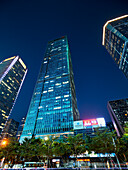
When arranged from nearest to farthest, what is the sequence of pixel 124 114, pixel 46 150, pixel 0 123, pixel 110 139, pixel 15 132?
pixel 110 139 → pixel 46 150 → pixel 124 114 → pixel 0 123 → pixel 15 132

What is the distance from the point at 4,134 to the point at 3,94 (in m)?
77.8

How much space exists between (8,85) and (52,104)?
94.2 meters

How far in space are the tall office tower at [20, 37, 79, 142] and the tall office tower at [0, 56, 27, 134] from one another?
59.6 m

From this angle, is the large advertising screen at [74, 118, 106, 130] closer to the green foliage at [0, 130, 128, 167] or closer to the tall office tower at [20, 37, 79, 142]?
the tall office tower at [20, 37, 79, 142]

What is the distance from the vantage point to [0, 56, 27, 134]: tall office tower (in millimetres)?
136500

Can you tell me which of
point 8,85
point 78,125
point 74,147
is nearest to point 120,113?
point 78,125

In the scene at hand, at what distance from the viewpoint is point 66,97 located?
9456cm

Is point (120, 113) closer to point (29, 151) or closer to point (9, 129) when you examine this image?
point (29, 151)

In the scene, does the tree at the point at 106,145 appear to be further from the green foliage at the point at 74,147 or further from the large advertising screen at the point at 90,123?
the large advertising screen at the point at 90,123

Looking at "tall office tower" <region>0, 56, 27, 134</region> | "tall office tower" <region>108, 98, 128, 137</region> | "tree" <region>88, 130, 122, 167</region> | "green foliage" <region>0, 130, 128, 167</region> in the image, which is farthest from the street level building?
"tall office tower" <region>0, 56, 27, 134</region>

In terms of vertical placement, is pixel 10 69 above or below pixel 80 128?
above

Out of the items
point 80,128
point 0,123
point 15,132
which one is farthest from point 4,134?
point 80,128

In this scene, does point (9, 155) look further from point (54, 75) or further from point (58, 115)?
point (54, 75)

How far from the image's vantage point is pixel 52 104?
94.4 meters
